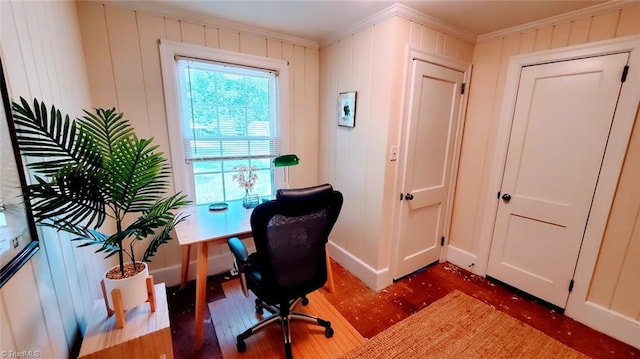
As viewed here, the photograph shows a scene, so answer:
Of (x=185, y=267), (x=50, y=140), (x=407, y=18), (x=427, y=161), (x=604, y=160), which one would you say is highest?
(x=407, y=18)

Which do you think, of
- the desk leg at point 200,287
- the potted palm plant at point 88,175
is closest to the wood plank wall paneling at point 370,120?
the desk leg at point 200,287

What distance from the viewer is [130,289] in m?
1.11

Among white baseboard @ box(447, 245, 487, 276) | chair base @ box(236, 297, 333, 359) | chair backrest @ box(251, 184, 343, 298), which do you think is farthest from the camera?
white baseboard @ box(447, 245, 487, 276)

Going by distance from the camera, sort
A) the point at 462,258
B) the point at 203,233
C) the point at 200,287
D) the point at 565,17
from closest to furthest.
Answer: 1. the point at 200,287
2. the point at 203,233
3. the point at 565,17
4. the point at 462,258

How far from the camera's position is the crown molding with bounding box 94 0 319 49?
5.94 ft

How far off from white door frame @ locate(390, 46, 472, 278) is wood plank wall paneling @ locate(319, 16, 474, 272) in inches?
1.7

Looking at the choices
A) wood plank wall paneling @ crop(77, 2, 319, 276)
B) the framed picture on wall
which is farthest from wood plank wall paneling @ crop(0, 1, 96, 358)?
the framed picture on wall

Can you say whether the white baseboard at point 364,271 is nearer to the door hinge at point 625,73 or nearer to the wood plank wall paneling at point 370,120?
the wood plank wall paneling at point 370,120

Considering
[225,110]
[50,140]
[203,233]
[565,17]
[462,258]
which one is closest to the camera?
[50,140]

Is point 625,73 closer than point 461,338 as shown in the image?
Yes

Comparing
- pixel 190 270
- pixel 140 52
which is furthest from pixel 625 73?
pixel 190 270

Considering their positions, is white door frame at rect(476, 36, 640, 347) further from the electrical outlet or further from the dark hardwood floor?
the electrical outlet

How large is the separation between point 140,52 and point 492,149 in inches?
122

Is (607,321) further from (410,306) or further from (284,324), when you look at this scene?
(284,324)
